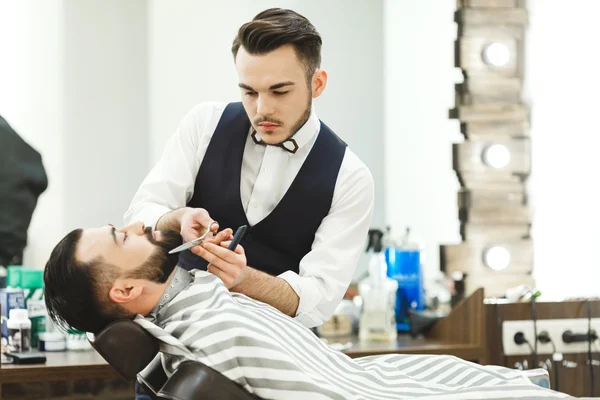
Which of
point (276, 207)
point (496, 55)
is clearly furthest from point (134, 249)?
point (496, 55)

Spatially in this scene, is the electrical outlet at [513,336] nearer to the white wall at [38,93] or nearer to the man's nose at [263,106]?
the man's nose at [263,106]

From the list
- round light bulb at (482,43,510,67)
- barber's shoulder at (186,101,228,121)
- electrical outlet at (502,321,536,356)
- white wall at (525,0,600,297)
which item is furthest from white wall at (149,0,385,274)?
barber's shoulder at (186,101,228,121)

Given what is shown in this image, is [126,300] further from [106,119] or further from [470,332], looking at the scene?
[106,119]

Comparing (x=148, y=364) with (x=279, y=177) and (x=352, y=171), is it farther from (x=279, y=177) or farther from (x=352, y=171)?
(x=352, y=171)

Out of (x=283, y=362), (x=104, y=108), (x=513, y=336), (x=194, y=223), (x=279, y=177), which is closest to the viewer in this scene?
(x=283, y=362)

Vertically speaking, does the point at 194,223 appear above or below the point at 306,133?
below

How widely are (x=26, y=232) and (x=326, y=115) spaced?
1.29m

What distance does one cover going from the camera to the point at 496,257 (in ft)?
10.7

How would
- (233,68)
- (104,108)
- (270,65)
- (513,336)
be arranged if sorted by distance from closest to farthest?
(270,65), (513,336), (104,108), (233,68)

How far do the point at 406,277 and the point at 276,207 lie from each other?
114cm

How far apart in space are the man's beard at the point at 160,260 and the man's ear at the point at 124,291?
17 mm

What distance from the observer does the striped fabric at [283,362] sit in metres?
1.58

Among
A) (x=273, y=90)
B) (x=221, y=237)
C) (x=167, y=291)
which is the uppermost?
(x=273, y=90)

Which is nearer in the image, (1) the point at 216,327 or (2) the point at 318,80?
(1) the point at 216,327
